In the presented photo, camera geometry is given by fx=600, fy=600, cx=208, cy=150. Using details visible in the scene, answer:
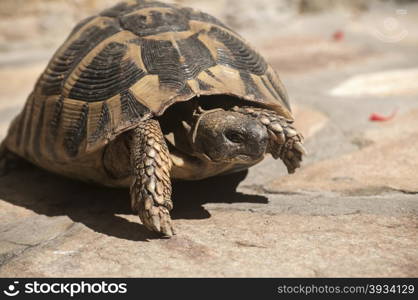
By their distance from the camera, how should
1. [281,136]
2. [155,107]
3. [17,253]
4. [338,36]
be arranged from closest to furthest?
1. [17,253]
2. [155,107]
3. [281,136]
4. [338,36]

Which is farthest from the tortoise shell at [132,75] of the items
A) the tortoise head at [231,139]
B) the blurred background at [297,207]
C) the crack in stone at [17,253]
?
the crack in stone at [17,253]

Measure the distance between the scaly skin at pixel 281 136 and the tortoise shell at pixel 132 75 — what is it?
0.21ft

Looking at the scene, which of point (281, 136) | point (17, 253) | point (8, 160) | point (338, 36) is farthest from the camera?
point (338, 36)

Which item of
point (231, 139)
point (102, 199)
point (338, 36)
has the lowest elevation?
point (102, 199)

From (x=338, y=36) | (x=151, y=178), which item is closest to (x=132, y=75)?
(x=151, y=178)

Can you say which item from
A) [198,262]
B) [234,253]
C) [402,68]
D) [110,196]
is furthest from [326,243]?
[402,68]

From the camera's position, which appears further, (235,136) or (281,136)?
(281,136)

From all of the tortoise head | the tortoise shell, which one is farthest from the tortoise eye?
the tortoise shell

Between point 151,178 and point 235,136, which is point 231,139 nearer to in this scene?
point 235,136

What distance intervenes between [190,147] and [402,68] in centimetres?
298

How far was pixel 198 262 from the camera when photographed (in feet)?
7.03

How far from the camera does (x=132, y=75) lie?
9.14ft

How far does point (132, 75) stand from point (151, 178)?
0.58m

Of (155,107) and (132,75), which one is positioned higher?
(132,75)
